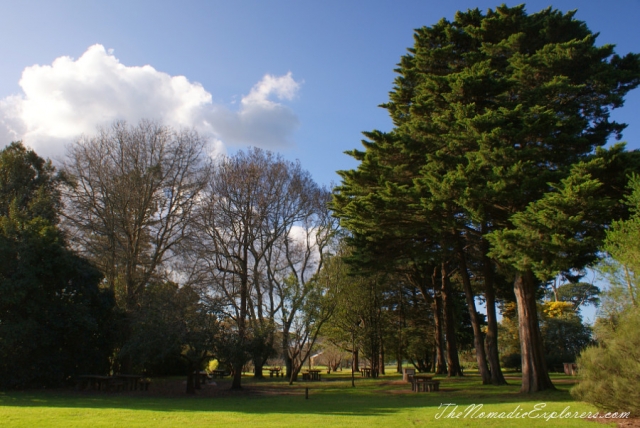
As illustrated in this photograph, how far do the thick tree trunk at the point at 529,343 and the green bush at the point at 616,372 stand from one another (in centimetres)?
671

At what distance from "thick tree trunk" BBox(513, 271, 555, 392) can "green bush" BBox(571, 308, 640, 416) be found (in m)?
6.71

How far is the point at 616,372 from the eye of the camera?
10.9 metres

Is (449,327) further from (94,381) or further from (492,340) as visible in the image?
(94,381)

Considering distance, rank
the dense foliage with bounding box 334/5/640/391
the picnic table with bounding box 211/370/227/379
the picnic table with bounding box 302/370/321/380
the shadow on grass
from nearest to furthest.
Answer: the shadow on grass, the dense foliage with bounding box 334/5/640/391, the picnic table with bounding box 302/370/321/380, the picnic table with bounding box 211/370/227/379

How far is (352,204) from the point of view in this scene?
20.3 m

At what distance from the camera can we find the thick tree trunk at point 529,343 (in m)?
18.5

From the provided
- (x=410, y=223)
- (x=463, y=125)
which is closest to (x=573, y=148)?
(x=463, y=125)

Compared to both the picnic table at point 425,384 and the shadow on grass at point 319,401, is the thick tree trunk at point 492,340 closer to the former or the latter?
the shadow on grass at point 319,401

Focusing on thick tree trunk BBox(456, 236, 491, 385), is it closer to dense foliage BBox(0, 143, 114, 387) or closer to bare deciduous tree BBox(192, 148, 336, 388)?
bare deciduous tree BBox(192, 148, 336, 388)

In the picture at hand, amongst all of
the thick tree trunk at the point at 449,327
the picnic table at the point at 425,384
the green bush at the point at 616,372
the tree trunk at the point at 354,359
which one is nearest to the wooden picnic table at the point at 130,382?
the tree trunk at the point at 354,359

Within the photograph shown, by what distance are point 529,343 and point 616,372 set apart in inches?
328

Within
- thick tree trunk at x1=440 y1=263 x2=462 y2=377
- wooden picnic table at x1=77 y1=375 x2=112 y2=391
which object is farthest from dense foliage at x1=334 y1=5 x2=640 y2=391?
wooden picnic table at x1=77 y1=375 x2=112 y2=391

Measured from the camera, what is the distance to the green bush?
1027 cm

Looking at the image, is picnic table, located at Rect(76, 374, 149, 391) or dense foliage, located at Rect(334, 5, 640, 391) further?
picnic table, located at Rect(76, 374, 149, 391)
